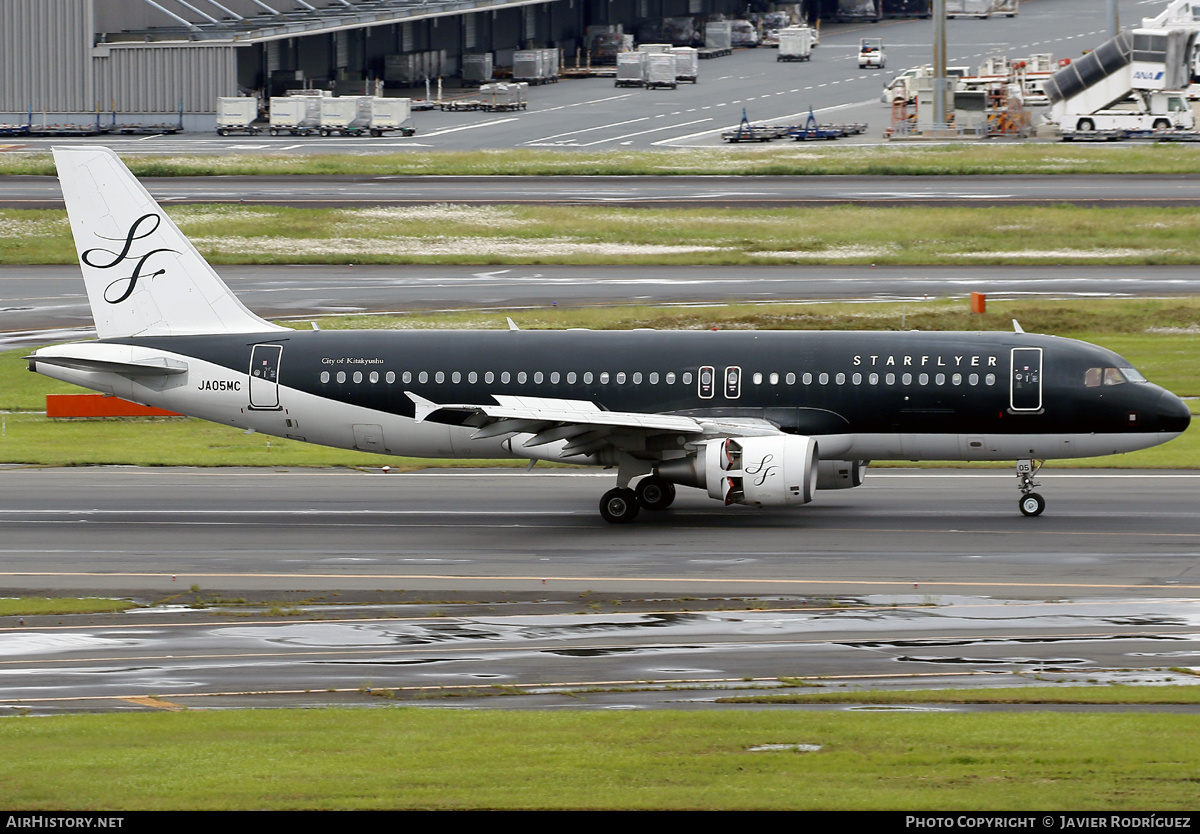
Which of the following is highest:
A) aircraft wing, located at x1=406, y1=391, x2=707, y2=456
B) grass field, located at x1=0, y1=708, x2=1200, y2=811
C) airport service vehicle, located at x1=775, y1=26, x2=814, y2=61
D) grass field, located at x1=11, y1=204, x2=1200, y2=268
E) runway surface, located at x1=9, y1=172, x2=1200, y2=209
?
airport service vehicle, located at x1=775, y1=26, x2=814, y2=61

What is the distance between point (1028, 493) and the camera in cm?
3841

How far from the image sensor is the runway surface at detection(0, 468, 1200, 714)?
24.4 metres

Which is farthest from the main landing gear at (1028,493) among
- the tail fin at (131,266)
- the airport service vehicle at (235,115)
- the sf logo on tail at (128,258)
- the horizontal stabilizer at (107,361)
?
the airport service vehicle at (235,115)

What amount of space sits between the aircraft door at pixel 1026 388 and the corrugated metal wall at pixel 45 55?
101318 mm

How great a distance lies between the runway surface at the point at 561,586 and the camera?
79.9 feet

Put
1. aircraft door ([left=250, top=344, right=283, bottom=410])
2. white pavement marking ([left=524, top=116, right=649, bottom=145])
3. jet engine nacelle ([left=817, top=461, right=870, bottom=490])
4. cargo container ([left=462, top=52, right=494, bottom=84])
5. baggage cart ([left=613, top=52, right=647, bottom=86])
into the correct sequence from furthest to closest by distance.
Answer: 1. cargo container ([left=462, top=52, right=494, bottom=84])
2. baggage cart ([left=613, top=52, right=647, bottom=86])
3. white pavement marking ([left=524, top=116, right=649, bottom=145])
4. aircraft door ([left=250, top=344, right=283, bottom=410])
5. jet engine nacelle ([left=817, top=461, right=870, bottom=490])

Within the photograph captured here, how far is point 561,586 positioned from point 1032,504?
13.1 meters

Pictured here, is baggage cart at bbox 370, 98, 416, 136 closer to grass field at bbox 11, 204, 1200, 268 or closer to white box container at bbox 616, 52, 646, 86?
white box container at bbox 616, 52, 646, 86

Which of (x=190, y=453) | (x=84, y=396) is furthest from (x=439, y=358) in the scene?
(x=84, y=396)

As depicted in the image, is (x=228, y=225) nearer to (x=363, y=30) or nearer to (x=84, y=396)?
(x=84, y=396)

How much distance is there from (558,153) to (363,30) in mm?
43269

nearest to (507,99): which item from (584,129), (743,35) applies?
(584,129)

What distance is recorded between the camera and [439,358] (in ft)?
130

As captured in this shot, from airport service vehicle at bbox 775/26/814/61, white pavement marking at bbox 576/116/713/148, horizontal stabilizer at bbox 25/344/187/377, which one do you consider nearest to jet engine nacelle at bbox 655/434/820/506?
horizontal stabilizer at bbox 25/344/187/377
